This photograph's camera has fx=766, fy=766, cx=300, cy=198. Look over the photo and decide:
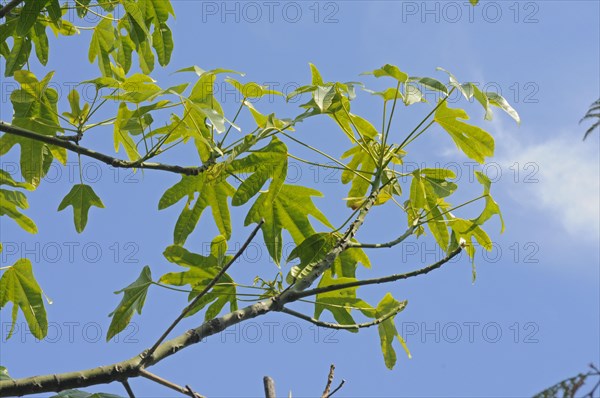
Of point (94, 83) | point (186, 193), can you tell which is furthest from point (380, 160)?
point (94, 83)

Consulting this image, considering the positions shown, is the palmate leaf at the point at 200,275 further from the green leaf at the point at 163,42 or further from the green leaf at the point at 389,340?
the green leaf at the point at 163,42

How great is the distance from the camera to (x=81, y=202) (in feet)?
9.81

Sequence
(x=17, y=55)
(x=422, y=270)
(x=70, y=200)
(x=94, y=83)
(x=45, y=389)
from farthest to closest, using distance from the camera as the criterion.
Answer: (x=17, y=55) → (x=70, y=200) → (x=94, y=83) → (x=422, y=270) → (x=45, y=389)

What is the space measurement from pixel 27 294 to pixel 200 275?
86 centimetres

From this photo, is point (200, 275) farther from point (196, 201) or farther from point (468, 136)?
point (468, 136)

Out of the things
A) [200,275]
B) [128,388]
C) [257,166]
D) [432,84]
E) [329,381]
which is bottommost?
[128,388]

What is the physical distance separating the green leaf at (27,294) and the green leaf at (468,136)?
1.63m

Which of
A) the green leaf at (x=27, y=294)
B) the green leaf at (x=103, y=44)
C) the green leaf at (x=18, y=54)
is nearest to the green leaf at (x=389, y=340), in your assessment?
the green leaf at (x=27, y=294)

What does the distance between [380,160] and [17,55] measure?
1.70 m

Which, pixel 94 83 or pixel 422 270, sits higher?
pixel 94 83

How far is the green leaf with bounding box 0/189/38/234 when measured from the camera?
322 cm

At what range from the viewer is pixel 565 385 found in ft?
8.02

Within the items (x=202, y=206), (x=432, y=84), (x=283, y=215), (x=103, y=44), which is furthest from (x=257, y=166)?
(x=103, y=44)

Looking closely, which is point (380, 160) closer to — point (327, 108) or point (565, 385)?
point (327, 108)
